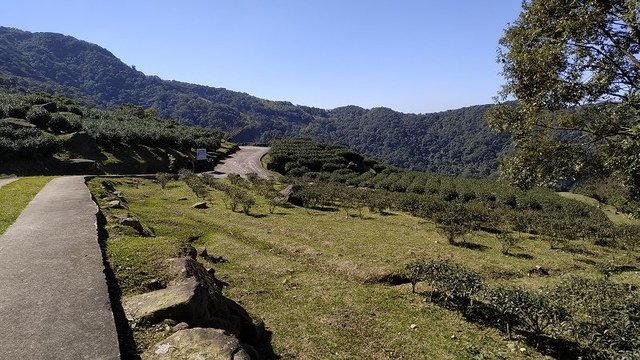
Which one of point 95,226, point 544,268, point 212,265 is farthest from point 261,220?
point 544,268

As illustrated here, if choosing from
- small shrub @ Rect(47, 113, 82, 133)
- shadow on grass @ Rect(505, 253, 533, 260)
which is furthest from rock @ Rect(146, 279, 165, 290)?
small shrub @ Rect(47, 113, 82, 133)

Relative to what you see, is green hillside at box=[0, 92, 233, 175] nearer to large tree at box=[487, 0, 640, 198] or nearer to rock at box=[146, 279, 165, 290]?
rock at box=[146, 279, 165, 290]

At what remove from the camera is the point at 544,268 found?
21.2 m

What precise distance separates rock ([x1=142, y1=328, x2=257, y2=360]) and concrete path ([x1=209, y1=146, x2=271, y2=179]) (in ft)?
178

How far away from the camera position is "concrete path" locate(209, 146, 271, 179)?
2650 inches

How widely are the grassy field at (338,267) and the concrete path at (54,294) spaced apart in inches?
35.7

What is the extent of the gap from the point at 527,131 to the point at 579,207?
46.6 metres

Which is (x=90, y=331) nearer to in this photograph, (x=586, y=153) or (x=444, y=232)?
(x=586, y=153)

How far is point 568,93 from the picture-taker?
1541 centimetres

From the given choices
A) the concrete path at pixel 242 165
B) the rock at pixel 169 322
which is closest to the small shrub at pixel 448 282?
the rock at pixel 169 322

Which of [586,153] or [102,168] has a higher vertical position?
[586,153]

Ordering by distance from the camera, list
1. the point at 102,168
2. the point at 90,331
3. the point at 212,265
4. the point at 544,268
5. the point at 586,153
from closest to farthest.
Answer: the point at 90,331 < the point at 586,153 < the point at 212,265 < the point at 544,268 < the point at 102,168

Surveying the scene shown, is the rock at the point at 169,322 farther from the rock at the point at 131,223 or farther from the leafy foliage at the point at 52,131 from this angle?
the leafy foliage at the point at 52,131

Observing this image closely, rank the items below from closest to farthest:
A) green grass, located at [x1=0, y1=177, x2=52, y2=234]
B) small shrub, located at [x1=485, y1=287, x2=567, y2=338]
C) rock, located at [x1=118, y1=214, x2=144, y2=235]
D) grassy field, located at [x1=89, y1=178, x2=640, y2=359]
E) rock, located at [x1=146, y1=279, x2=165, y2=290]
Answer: rock, located at [x1=146, y1=279, x2=165, y2=290], small shrub, located at [x1=485, y1=287, x2=567, y2=338], grassy field, located at [x1=89, y1=178, x2=640, y2=359], green grass, located at [x1=0, y1=177, x2=52, y2=234], rock, located at [x1=118, y1=214, x2=144, y2=235]
